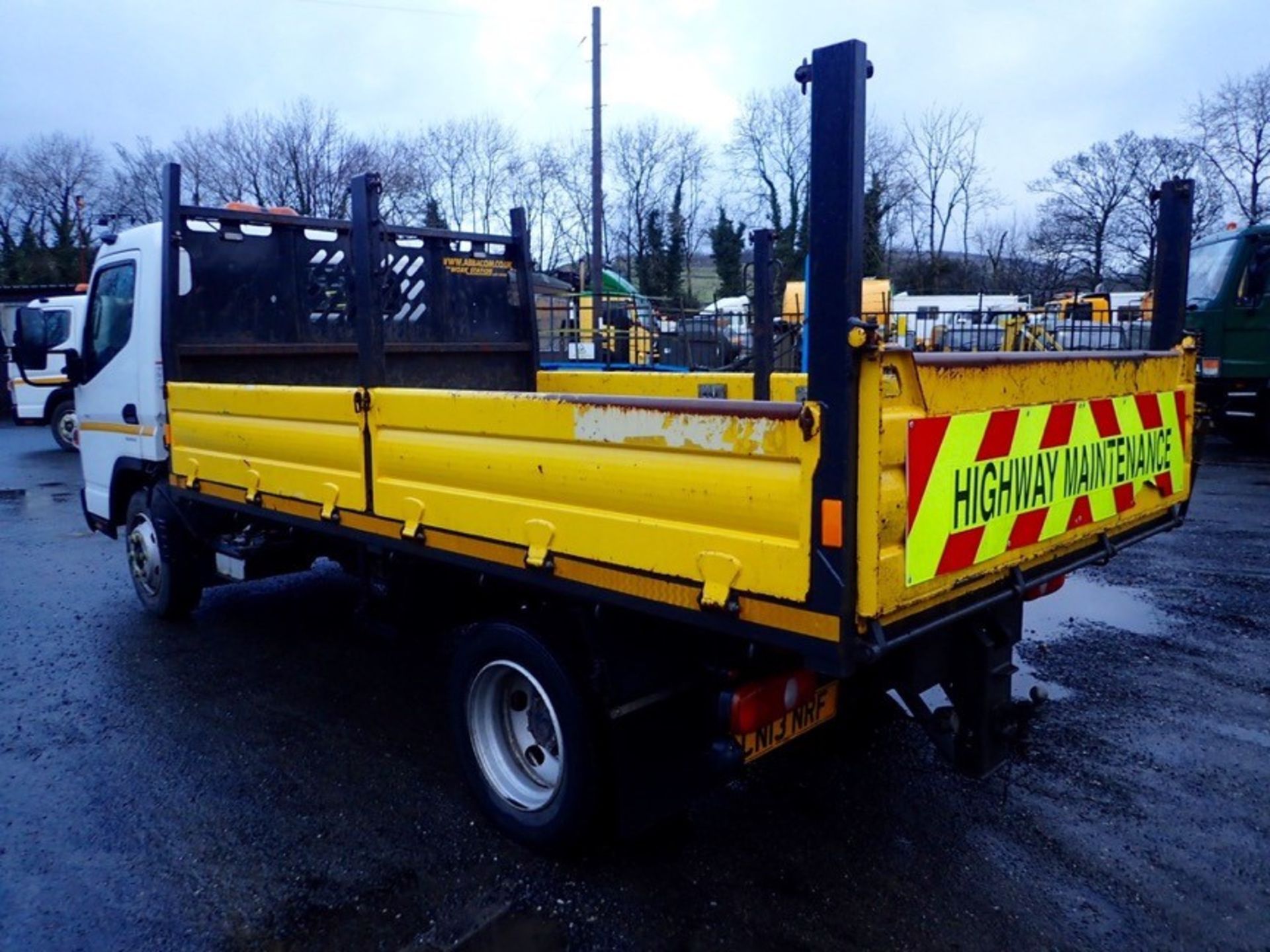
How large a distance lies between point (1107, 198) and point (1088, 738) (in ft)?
168

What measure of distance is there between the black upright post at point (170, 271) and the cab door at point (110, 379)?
0.34 m

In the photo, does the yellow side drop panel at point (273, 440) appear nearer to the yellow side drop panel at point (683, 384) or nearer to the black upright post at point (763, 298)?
the yellow side drop panel at point (683, 384)

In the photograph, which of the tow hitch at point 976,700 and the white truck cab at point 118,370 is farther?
the white truck cab at point 118,370

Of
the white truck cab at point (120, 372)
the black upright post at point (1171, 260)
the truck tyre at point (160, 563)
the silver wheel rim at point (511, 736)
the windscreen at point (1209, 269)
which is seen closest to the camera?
the silver wheel rim at point (511, 736)

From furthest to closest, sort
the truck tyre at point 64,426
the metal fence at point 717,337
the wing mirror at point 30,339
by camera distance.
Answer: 1. the truck tyre at point 64,426
2. the metal fence at point 717,337
3. the wing mirror at point 30,339

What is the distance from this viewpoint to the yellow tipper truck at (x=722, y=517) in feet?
8.06

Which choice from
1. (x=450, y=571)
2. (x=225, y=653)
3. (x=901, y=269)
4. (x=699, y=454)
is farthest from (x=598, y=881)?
(x=901, y=269)

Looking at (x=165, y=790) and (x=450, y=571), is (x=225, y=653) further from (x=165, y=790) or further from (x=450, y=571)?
(x=450, y=571)

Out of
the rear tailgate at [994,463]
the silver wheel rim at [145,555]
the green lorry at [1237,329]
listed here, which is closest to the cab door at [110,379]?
the silver wheel rim at [145,555]

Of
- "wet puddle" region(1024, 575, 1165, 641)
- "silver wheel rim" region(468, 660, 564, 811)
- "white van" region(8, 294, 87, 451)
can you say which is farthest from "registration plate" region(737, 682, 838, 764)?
"white van" region(8, 294, 87, 451)

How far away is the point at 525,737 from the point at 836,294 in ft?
7.26

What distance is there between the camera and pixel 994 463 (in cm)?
289

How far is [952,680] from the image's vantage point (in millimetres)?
3164

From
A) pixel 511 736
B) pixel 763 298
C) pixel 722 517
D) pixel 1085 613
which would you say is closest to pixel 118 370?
pixel 511 736
